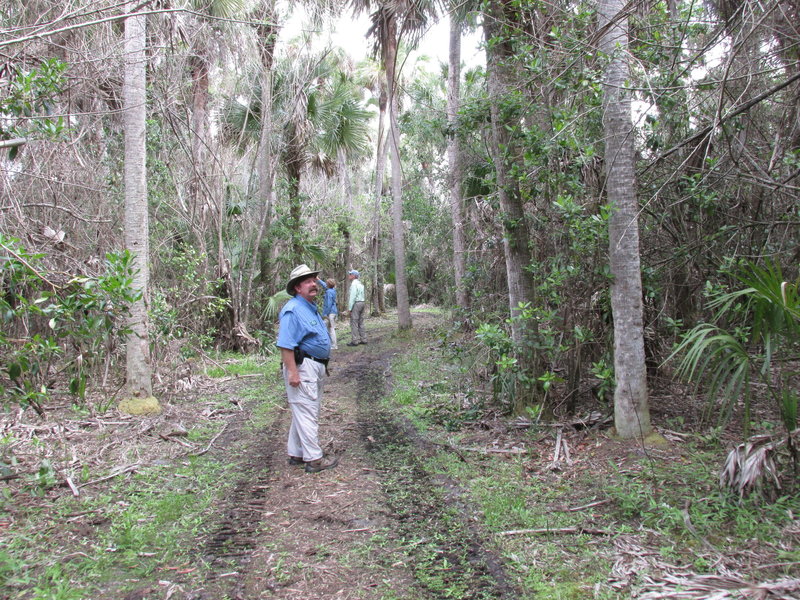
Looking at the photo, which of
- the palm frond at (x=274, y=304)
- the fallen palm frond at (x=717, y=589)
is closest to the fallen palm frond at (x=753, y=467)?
the fallen palm frond at (x=717, y=589)

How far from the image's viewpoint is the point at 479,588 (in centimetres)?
329

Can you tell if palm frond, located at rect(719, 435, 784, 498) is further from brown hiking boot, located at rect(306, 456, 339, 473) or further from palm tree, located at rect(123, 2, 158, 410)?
palm tree, located at rect(123, 2, 158, 410)

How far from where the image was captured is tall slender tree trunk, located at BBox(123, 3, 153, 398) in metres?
7.07

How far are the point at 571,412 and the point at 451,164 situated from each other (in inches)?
369

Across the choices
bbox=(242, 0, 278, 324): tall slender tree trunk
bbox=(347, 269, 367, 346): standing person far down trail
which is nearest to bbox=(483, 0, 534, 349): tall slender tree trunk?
bbox=(347, 269, 367, 346): standing person far down trail

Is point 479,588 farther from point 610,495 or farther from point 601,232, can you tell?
point 601,232

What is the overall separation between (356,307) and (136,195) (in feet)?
24.2

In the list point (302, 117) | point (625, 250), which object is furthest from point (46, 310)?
point (302, 117)

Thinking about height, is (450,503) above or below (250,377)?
below

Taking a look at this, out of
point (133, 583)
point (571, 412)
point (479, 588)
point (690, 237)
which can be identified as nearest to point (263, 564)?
point (133, 583)

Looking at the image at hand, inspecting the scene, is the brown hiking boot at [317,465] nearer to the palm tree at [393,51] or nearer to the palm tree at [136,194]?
the palm tree at [136,194]

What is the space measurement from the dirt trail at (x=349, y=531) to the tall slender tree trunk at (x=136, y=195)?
5.53ft

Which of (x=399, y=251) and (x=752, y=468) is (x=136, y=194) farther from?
(x=399, y=251)

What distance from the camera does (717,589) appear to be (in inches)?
114
